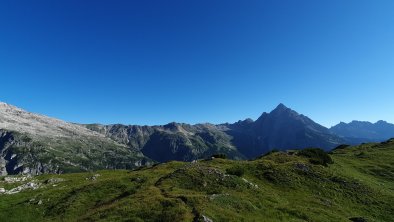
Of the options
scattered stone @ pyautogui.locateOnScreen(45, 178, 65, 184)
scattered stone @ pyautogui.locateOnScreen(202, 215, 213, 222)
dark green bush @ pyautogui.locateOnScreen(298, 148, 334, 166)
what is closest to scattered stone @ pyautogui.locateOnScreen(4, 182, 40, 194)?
scattered stone @ pyautogui.locateOnScreen(45, 178, 65, 184)

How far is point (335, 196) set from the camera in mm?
44250

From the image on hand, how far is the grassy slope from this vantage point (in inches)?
1331

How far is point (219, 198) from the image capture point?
36719 mm

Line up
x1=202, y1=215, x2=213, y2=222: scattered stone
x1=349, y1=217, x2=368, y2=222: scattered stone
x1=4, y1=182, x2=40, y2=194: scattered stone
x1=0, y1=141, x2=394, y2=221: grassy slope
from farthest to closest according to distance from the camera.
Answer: x1=4, y1=182, x2=40, y2=194: scattered stone, x1=349, y1=217, x2=368, y2=222: scattered stone, x1=0, y1=141, x2=394, y2=221: grassy slope, x1=202, y1=215, x2=213, y2=222: scattered stone

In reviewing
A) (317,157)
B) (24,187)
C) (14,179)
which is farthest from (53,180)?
(317,157)

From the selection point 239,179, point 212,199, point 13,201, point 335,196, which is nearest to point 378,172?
point 335,196

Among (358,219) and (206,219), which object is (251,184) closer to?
(358,219)

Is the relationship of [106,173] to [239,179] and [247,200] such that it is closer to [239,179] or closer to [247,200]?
[239,179]

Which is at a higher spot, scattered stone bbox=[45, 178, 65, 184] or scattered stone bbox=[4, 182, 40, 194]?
scattered stone bbox=[45, 178, 65, 184]

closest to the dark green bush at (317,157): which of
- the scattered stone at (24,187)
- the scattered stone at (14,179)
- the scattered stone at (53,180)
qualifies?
the scattered stone at (53,180)

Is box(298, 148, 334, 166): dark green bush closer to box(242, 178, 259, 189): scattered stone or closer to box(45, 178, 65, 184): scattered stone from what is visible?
box(242, 178, 259, 189): scattered stone

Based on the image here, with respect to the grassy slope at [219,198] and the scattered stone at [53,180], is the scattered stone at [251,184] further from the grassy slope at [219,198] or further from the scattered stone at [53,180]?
the scattered stone at [53,180]

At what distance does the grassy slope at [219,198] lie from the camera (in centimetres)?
3381

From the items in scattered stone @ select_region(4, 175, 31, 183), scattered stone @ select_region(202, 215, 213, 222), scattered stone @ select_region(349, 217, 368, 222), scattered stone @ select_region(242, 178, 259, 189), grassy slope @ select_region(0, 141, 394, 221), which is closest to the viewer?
scattered stone @ select_region(202, 215, 213, 222)
